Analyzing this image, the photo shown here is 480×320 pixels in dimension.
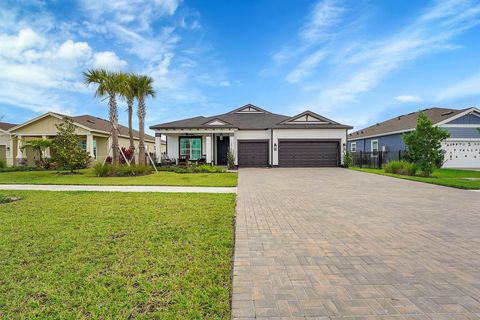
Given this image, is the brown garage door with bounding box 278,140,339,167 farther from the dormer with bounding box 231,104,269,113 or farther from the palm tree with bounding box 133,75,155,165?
the palm tree with bounding box 133,75,155,165

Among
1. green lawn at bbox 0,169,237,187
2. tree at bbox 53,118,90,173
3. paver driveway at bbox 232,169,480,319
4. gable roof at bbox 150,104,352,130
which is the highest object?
gable roof at bbox 150,104,352,130

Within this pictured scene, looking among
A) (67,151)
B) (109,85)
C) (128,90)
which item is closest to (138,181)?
(67,151)

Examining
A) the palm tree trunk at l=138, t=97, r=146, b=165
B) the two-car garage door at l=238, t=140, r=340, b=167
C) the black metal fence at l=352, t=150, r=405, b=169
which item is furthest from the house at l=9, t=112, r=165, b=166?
Answer: the black metal fence at l=352, t=150, r=405, b=169

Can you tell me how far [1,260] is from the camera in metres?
3.25

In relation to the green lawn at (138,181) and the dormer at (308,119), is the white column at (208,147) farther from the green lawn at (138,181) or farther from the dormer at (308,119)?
the dormer at (308,119)

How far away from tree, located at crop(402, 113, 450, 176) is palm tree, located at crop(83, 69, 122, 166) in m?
18.9

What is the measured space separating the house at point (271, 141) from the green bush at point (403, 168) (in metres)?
4.87

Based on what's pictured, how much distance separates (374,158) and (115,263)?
21.8 metres

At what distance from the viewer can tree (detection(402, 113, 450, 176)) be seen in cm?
1309

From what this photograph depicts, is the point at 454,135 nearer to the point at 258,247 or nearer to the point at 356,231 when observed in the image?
the point at 356,231

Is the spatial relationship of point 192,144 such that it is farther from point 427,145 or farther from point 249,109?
point 427,145

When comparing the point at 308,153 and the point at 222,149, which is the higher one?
the point at 222,149

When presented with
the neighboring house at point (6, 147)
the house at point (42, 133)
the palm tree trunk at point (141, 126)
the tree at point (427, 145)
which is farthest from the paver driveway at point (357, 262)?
the neighboring house at point (6, 147)

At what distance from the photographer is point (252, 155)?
20.6m
